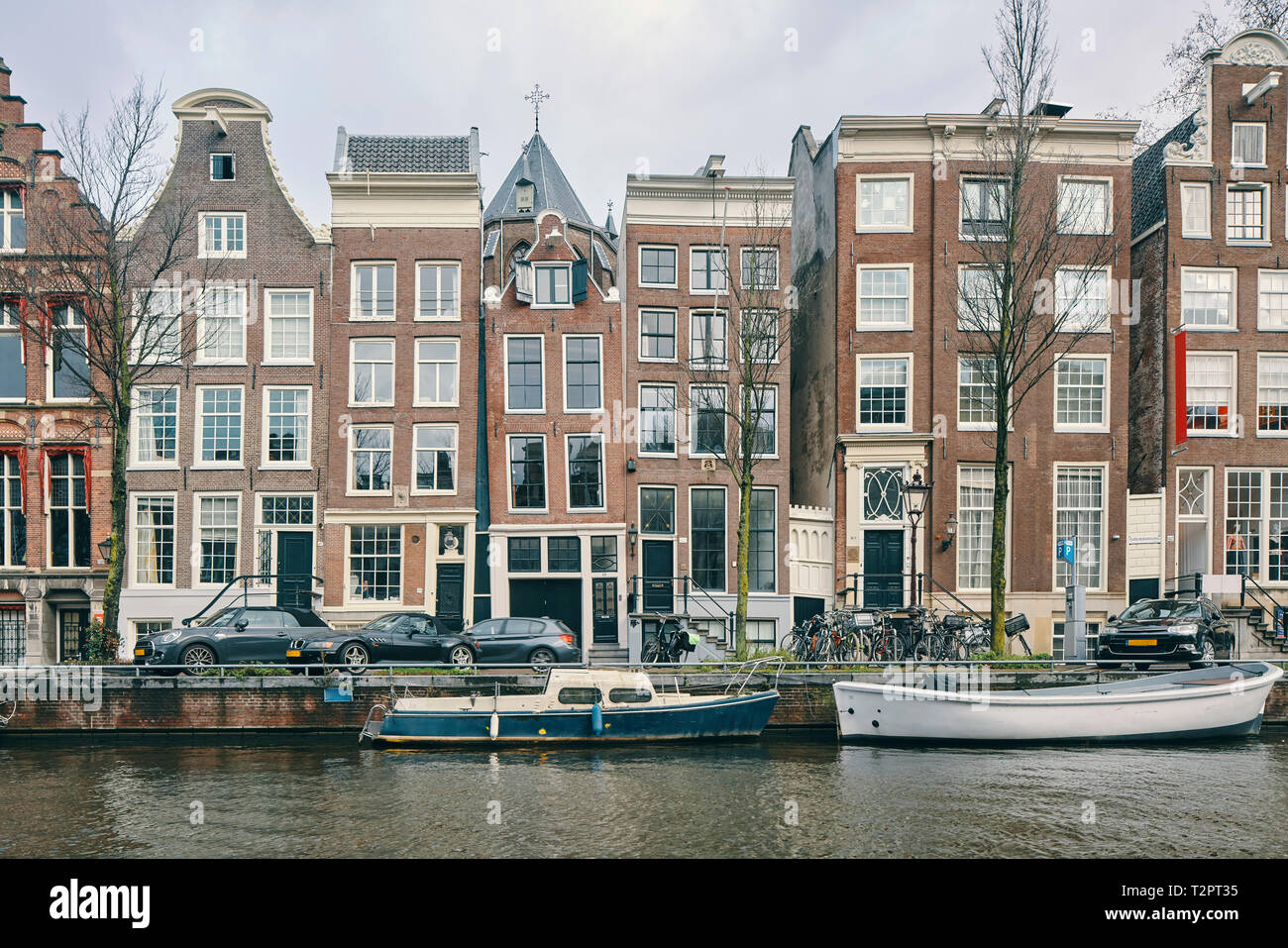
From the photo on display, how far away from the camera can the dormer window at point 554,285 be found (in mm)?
32656

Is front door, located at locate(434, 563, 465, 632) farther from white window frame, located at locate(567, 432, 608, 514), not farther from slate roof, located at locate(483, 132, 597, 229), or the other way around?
slate roof, located at locate(483, 132, 597, 229)

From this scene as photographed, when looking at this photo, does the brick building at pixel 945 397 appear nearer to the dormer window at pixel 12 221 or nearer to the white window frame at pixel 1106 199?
the white window frame at pixel 1106 199

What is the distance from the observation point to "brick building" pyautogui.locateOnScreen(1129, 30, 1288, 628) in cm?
3200

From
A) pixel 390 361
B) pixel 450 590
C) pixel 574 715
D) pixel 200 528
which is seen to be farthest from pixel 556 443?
pixel 574 715

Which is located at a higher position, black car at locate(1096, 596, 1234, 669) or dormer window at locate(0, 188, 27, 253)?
dormer window at locate(0, 188, 27, 253)

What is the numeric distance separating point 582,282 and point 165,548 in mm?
14349

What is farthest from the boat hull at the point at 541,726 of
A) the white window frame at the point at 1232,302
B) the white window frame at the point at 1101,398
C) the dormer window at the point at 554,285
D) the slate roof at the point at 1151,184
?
the slate roof at the point at 1151,184

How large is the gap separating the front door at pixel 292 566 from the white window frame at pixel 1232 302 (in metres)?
26.4

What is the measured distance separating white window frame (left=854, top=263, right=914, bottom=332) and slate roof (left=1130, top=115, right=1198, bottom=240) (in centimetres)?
776

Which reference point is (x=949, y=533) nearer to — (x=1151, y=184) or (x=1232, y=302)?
(x=1232, y=302)

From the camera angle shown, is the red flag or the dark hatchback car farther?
the red flag

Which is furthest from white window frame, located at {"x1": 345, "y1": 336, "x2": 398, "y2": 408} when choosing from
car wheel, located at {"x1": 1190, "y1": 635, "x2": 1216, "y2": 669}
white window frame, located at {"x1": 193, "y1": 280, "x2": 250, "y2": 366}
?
car wheel, located at {"x1": 1190, "y1": 635, "x2": 1216, "y2": 669}
